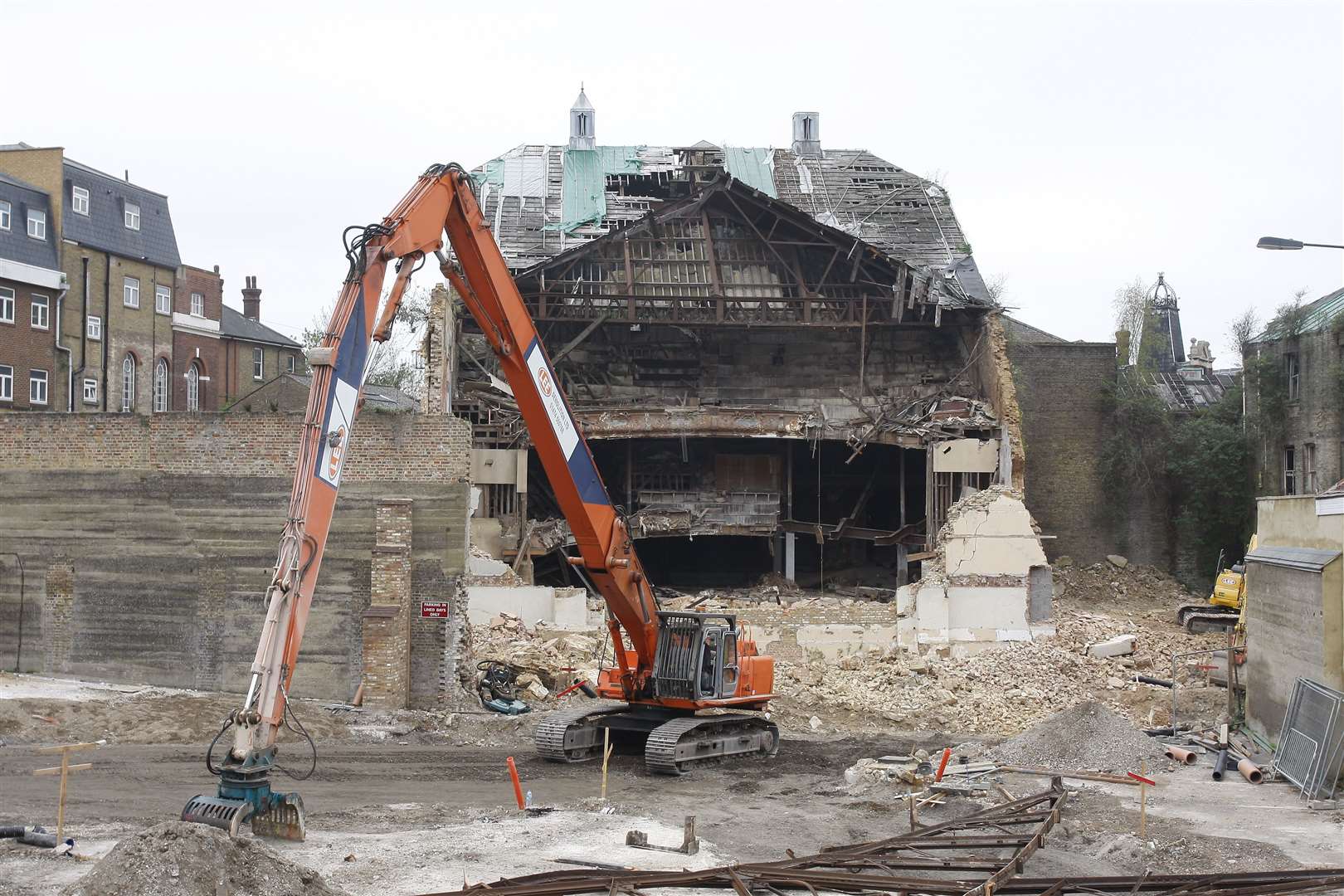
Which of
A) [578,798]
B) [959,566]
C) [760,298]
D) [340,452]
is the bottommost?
[578,798]

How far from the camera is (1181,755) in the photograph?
16.5 meters

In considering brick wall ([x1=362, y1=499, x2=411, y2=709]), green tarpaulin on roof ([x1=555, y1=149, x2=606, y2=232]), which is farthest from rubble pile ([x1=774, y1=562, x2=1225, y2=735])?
green tarpaulin on roof ([x1=555, y1=149, x2=606, y2=232])

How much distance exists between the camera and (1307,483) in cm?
3216

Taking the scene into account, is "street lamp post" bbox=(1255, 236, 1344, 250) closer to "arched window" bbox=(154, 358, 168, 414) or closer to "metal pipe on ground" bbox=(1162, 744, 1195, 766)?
"metal pipe on ground" bbox=(1162, 744, 1195, 766)

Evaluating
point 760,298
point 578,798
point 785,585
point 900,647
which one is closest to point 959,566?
point 900,647

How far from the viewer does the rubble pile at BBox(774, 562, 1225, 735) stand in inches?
873

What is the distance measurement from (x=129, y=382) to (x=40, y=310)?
4.23 m

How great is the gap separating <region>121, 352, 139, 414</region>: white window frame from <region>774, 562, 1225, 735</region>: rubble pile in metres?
20.7

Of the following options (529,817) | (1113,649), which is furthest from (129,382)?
(529,817)

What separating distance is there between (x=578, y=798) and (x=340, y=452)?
4964 millimetres

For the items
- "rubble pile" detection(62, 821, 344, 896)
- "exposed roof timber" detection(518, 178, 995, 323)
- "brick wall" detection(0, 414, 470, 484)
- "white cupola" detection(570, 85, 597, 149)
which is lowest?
"rubble pile" detection(62, 821, 344, 896)

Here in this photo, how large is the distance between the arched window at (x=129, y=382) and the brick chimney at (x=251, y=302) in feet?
36.7

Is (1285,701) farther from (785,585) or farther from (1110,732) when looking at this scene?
(785,585)

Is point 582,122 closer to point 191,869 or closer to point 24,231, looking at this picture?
point 24,231
